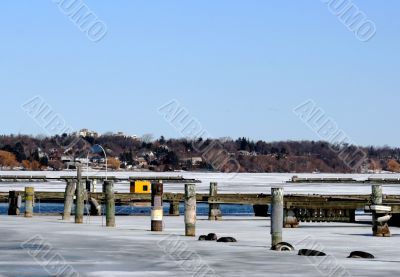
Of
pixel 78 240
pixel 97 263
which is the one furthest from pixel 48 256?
pixel 78 240

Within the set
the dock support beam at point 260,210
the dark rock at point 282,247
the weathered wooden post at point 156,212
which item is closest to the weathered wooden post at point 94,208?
the dock support beam at point 260,210

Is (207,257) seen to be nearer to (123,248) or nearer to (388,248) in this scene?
(123,248)

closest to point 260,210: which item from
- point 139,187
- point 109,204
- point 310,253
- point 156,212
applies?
point 109,204

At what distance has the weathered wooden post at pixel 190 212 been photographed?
27.7m

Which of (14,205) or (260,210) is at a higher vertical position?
(14,205)

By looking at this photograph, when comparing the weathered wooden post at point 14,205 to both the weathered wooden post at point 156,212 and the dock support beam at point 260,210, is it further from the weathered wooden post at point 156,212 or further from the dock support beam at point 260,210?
the weathered wooden post at point 156,212

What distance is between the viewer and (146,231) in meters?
30.2

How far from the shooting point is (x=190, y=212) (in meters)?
28.1

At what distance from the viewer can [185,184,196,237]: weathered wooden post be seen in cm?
2766

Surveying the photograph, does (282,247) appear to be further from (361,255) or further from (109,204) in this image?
(109,204)

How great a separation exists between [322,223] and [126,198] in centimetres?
1584

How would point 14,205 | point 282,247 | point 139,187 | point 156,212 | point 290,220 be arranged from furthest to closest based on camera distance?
point 139,187
point 14,205
point 290,220
point 156,212
point 282,247

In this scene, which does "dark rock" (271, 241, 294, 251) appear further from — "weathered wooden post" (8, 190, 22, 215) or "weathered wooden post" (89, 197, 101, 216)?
"weathered wooden post" (89, 197, 101, 216)

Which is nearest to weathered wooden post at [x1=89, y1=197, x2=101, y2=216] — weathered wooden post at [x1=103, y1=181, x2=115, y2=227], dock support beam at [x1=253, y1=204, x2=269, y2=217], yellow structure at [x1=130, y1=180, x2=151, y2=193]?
dock support beam at [x1=253, y1=204, x2=269, y2=217]
